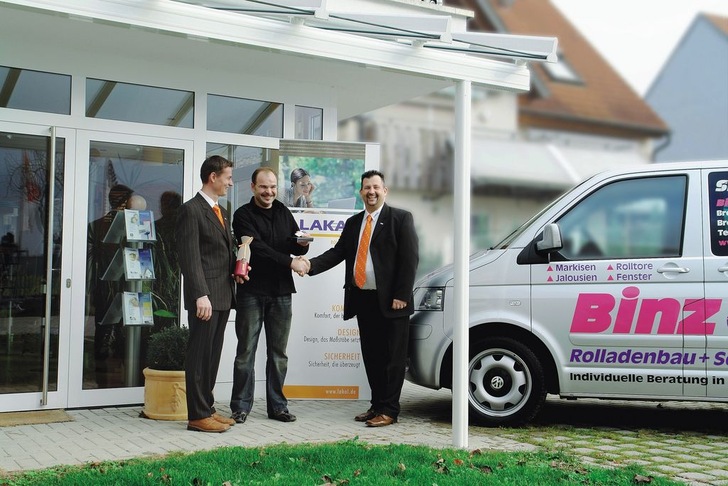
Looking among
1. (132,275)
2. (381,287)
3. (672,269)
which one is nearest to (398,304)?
(381,287)

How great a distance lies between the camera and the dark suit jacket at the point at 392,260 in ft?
21.7

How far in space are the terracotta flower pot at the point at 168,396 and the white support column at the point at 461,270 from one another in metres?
2.33

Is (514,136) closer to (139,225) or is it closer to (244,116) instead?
(244,116)

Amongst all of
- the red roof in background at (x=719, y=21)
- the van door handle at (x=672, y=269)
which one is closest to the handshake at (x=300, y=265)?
the van door handle at (x=672, y=269)

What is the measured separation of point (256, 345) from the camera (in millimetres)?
6758

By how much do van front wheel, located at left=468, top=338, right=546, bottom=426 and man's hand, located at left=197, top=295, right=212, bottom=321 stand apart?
82.3 inches

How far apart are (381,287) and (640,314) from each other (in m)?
1.99

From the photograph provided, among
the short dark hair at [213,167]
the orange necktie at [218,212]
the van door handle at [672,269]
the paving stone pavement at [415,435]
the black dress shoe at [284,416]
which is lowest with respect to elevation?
the paving stone pavement at [415,435]

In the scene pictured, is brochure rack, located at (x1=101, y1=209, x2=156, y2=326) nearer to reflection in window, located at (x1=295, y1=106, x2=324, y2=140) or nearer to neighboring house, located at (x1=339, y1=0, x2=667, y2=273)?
reflection in window, located at (x1=295, y1=106, x2=324, y2=140)

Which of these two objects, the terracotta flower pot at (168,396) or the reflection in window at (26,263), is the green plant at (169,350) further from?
the reflection in window at (26,263)

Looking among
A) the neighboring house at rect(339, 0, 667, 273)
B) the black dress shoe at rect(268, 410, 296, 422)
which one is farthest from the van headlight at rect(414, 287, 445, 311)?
the neighboring house at rect(339, 0, 667, 273)

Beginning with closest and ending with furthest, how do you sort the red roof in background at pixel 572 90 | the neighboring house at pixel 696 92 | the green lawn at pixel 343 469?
the green lawn at pixel 343 469 < the red roof in background at pixel 572 90 < the neighboring house at pixel 696 92

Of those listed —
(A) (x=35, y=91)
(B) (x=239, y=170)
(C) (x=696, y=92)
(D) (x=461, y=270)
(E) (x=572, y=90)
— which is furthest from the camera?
(C) (x=696, y=92)

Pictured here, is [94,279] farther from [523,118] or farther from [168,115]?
[523,118]
